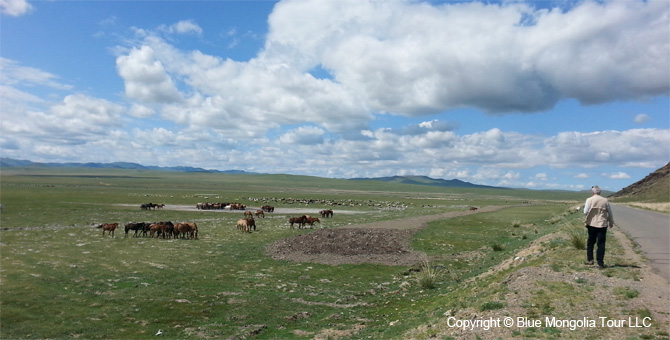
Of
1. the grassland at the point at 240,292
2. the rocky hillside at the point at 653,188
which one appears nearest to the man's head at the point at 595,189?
the grassland at the point at 240,292

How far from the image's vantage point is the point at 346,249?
25766mm

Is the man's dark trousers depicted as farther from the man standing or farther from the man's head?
the man's head

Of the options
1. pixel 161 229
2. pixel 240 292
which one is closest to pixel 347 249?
pixel 240 292

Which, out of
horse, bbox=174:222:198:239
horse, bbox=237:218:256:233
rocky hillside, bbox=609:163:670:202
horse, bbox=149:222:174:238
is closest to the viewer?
horse, bbox=174:222:198:239

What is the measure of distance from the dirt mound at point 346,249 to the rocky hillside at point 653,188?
83.4 meters

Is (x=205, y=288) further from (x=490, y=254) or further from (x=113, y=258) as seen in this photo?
(x=490, y=254)

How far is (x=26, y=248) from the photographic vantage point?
79.4 ft

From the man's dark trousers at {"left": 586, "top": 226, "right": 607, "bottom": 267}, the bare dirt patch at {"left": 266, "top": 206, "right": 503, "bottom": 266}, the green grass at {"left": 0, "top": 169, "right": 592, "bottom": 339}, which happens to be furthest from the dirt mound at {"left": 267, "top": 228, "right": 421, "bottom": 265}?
the man's dark trousers at {"left": 586, "top": 226, "right": 607, "bottom": 267}

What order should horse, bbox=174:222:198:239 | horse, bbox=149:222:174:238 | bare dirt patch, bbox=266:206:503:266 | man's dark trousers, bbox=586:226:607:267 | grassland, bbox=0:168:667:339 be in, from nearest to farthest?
grassland, bbox=0:168:667:339, man's dark trousers, bbox=586:226:607:267, bare dirt patch, bbox=266:206:503:266, horse, bbox=174:222:198:239, horse, bbox=149:222:174:238

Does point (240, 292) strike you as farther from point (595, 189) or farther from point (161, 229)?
point (161, 229)

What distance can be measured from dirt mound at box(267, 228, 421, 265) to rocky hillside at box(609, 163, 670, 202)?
83.4m

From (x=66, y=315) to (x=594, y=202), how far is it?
17.6 metres

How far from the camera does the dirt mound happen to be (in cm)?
2392

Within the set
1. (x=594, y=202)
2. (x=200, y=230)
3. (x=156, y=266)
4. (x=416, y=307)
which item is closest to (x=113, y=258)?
(x=156, y=266)
